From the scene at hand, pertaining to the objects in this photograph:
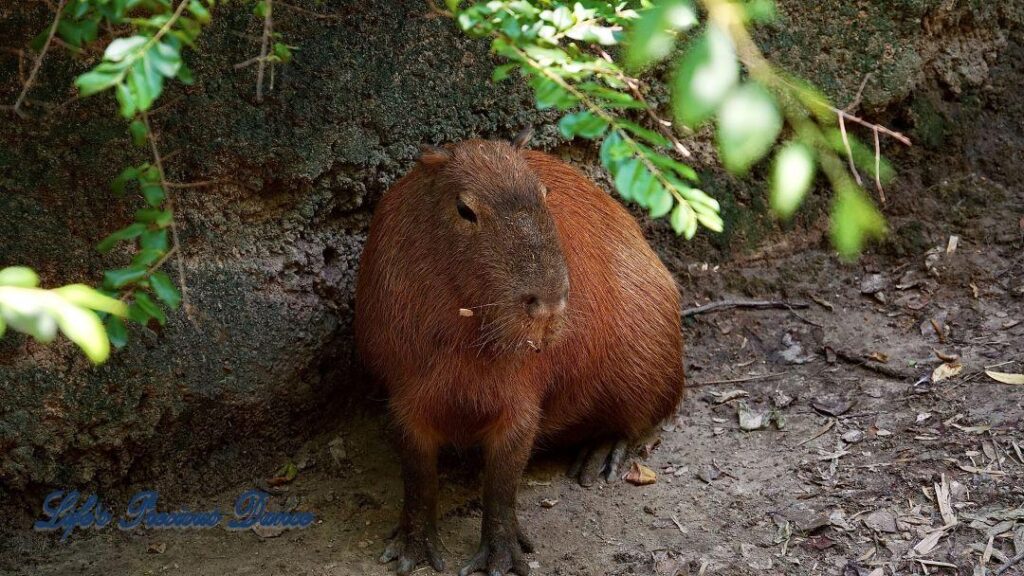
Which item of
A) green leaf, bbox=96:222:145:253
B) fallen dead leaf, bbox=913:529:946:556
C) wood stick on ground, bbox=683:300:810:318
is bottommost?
wood stick on ground, bbox=683:300:810:318

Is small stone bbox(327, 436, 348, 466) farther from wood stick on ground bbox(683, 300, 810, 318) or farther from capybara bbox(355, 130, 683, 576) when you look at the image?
wood stick on ground bbox(683, 300, 810, 318)

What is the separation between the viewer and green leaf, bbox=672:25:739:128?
4.00 feet

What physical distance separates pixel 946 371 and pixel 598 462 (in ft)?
4.88

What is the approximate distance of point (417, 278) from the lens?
10.9ft

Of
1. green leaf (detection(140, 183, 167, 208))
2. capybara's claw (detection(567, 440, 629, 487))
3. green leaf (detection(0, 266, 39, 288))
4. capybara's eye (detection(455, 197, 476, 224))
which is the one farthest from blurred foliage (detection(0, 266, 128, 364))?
capybara's claw (detection(567, 440, 629, 487))

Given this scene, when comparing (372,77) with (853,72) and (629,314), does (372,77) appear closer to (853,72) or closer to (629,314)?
(629,314)

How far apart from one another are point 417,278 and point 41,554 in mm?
1694

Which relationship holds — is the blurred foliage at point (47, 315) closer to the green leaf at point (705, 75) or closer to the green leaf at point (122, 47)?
the green leaf at point (122, 47)

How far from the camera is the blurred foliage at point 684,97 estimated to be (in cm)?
125

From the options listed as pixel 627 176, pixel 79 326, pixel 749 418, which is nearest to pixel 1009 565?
pixel 749 418

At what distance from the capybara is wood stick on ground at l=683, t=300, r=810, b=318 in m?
0.68

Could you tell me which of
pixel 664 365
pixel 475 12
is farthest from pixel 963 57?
pixel 475 12

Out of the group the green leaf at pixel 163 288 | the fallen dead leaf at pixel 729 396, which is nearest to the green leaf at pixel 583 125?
the green leaf at pixel 163 288

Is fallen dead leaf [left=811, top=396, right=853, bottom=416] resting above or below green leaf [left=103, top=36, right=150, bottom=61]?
below
